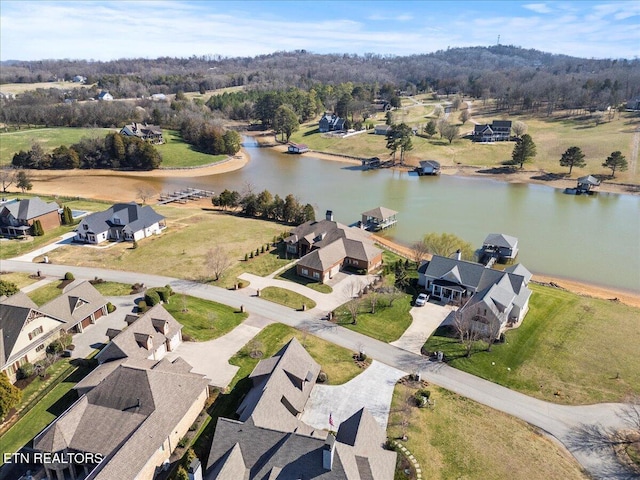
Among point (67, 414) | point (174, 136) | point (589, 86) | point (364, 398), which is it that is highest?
point (589, 86)

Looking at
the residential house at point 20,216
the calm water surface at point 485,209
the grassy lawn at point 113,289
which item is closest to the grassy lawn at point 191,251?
the grassy lawn at point 113,289

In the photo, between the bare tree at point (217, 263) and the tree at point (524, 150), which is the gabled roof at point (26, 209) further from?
the tree at point (524, 150)

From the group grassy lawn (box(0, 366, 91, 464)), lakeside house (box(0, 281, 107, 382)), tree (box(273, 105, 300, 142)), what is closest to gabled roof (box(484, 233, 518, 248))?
lakeside house (box(0, 281, 107, 382))

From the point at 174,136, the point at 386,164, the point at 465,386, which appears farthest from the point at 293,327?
the point at 174,136

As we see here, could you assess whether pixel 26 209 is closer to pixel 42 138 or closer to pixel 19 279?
pixel 19 279

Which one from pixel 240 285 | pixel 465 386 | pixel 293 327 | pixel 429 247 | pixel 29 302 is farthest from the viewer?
pixel 429 247

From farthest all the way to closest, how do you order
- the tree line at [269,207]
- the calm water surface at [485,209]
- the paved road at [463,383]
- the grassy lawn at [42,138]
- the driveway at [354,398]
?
the grassy lawn at [42,138] < the tree line at [269,207] < the calm water surface at [485,209] < the driveway at [354,398] < the paved road at [463,383]

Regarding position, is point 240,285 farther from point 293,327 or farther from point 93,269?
point 93,269
